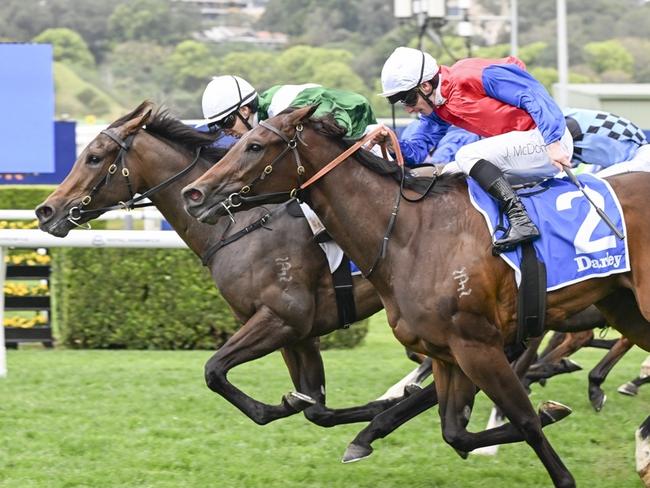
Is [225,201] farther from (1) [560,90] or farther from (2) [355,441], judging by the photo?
(1) [560,90]

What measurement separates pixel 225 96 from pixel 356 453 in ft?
5.92

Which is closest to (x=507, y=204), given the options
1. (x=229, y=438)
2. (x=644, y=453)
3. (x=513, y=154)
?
(x=513, y=154)

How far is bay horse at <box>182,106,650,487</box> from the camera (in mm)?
4422

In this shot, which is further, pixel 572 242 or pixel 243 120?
pixel 243 120

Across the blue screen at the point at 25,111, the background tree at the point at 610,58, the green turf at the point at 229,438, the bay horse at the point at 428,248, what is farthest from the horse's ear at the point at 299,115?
the background tree at the point at 610,58

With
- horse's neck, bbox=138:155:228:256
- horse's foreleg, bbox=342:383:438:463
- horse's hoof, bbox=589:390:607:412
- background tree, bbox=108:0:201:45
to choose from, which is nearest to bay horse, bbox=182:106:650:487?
horse's foreleg, bbox=342:383:438:463

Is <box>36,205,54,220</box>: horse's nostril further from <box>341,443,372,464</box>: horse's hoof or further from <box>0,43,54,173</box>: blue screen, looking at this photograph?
<box>0,43,54,173</box>: blue screen

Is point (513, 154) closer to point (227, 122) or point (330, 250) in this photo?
point (330, 250)

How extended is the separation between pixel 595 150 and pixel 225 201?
7.67ft

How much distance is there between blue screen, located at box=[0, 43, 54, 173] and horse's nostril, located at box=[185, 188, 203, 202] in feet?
20.1

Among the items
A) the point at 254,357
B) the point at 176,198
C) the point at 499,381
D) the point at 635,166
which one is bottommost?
the point at 254,357

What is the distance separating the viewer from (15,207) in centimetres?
937

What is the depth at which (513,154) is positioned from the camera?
4.68m

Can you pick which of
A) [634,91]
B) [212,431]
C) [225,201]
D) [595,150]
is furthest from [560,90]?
[225,201]
